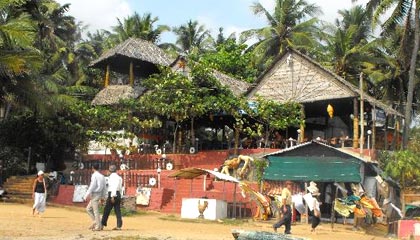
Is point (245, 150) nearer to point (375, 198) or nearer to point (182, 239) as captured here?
point (375, 198)

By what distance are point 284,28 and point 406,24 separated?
1162cm

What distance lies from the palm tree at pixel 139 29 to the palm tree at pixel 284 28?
8.40m

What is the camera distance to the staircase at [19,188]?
22712 mm

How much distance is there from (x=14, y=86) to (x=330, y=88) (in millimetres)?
13131

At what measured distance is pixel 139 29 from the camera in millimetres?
42375

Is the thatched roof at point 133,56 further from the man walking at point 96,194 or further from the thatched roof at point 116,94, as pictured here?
the man walking at point 96,194

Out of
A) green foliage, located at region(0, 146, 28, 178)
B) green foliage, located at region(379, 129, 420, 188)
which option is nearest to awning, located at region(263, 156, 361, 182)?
green foliage, located at region(379, 129, 420, 188)

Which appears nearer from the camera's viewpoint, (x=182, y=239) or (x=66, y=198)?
(x=182, y=239)

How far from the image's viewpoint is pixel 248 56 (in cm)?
3838

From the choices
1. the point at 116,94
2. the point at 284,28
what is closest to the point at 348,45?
the point at 284,28

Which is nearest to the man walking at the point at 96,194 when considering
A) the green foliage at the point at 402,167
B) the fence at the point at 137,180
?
the fence at the point at 137,180

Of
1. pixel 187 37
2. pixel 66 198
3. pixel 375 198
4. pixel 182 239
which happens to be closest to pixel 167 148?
pixel 66 198

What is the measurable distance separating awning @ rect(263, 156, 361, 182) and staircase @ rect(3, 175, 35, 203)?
33.0ft

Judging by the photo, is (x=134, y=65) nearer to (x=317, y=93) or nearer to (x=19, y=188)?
(x=19, y=188)
